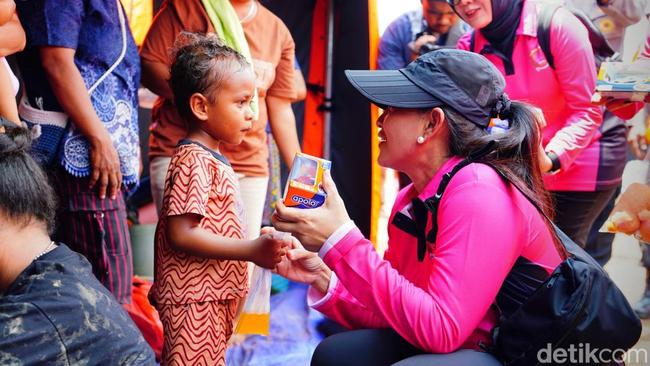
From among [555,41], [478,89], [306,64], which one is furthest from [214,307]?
[306,64]

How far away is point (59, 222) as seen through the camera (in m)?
2.31

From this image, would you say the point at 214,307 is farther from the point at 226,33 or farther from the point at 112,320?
the point at 226,33

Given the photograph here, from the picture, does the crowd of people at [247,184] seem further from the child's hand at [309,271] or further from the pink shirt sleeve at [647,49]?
the pink shirt sleeve at [647,49]

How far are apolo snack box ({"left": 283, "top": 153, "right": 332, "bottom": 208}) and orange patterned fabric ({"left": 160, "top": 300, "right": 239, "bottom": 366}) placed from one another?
499mm

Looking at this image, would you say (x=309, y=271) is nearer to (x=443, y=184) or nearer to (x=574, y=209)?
(x=443, y=184)

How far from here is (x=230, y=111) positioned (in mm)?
2041

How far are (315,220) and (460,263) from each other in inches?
14.3

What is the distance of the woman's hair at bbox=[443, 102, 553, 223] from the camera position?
172 cm

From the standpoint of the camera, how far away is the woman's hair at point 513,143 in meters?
1.72

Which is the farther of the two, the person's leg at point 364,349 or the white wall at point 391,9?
the white wall at point 391,9

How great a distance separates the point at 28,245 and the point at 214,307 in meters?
0.65

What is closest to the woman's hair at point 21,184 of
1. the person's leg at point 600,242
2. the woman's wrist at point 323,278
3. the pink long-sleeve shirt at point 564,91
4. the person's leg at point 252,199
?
the woman's wrist at point 323,278

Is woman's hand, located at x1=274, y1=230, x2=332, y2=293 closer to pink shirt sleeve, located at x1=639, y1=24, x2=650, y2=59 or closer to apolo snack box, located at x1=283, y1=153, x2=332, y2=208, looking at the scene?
apolo snack box, located at x1=283, y1=153, x2=332, y2=208

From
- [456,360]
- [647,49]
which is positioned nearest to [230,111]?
[456,360]
